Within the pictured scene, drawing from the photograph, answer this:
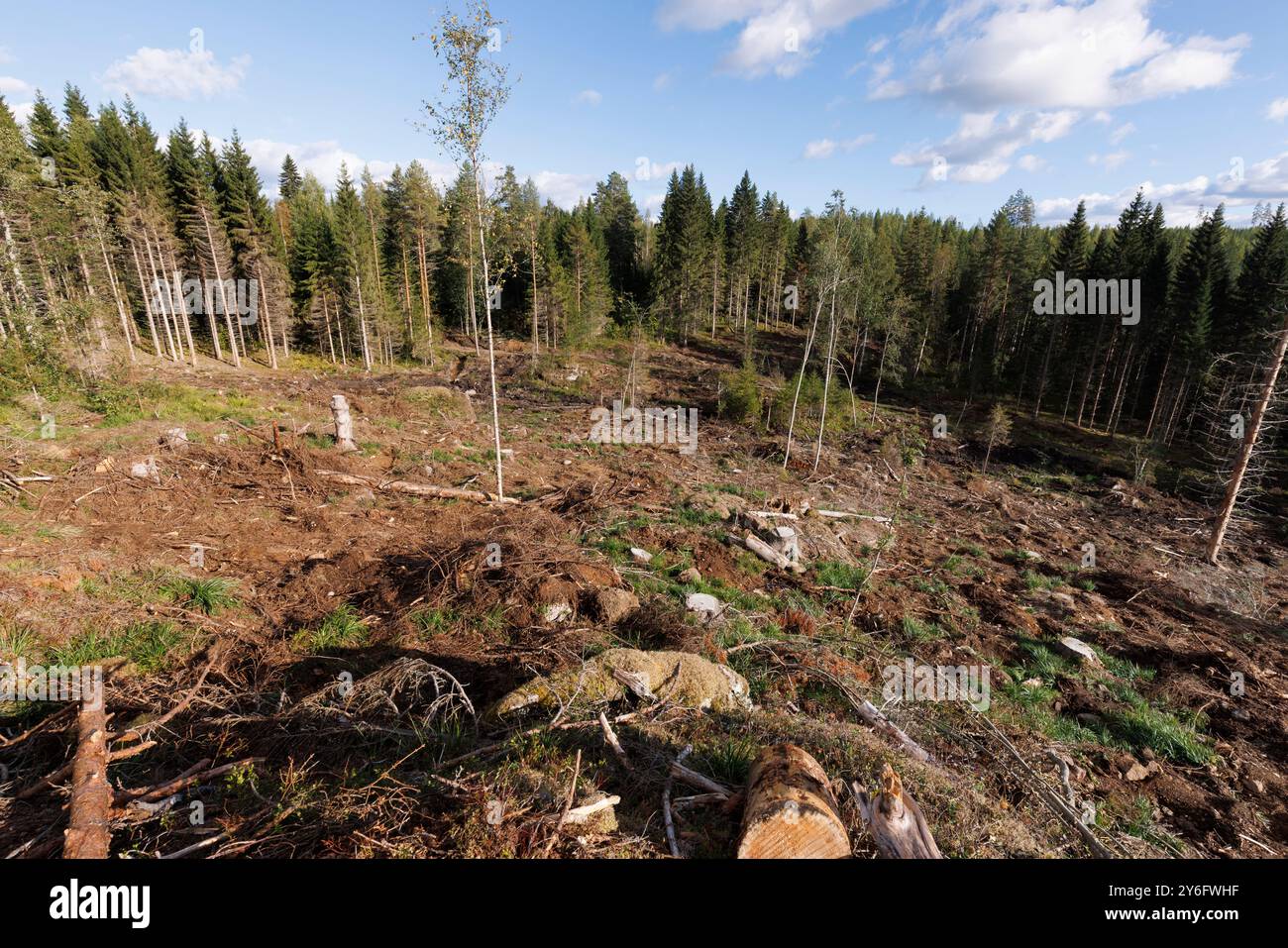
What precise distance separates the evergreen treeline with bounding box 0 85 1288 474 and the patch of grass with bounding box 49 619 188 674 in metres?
18.1

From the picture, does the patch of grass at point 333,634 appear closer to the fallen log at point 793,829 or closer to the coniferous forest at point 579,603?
the coniferous forest at point 579,603

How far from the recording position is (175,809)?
4176 millimetres

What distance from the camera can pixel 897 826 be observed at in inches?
151

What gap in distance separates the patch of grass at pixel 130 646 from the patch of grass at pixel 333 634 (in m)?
1.49

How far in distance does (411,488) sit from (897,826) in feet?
44.6

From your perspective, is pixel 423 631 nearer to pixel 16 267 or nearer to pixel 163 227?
pixel 16 267

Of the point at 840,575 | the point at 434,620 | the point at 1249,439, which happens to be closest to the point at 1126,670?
the point at 840,575

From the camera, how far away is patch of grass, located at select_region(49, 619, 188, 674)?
670cm

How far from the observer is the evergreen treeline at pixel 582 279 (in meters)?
28.9

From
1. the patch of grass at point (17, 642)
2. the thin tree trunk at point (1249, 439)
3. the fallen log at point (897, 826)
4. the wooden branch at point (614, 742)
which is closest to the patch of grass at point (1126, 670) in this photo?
the fallen log at point (897, 826)

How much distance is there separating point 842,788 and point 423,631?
627 cm

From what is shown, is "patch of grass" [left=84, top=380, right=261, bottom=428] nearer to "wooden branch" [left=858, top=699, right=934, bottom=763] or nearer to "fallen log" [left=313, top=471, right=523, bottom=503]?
"fallen log" [left=313, top=471, right=523, bottom=503]

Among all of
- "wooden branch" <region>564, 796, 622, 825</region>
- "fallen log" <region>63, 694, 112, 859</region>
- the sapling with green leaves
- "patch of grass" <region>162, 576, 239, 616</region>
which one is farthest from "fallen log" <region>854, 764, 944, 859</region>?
the sapling with green leaves
